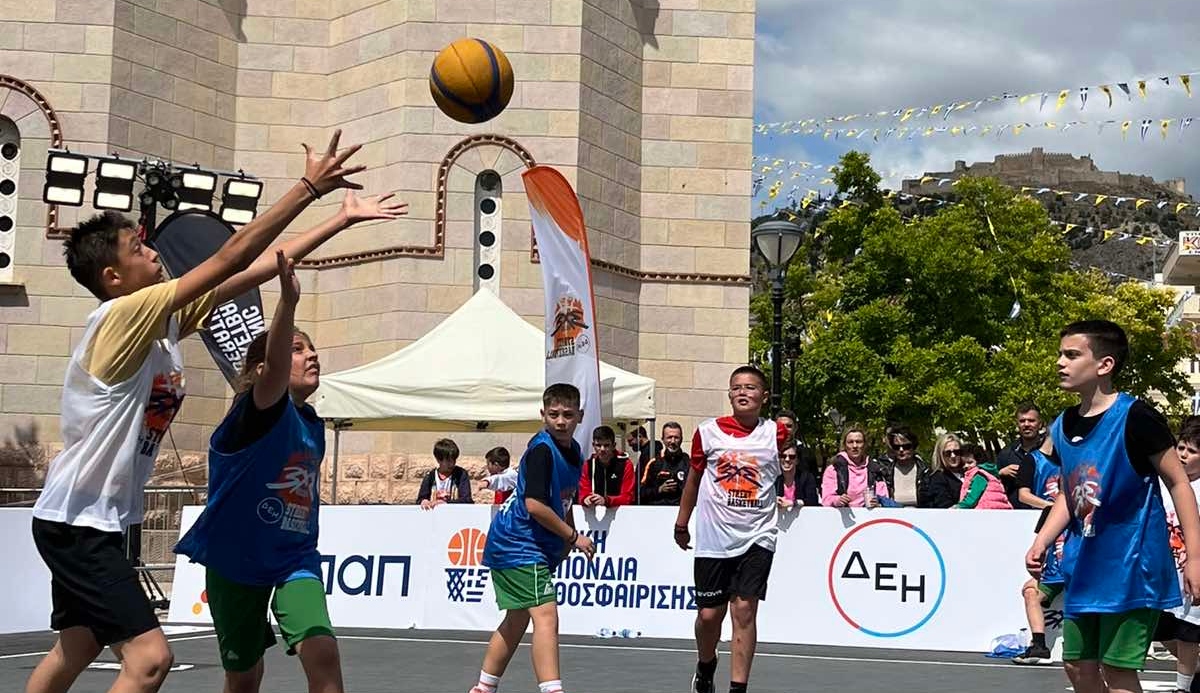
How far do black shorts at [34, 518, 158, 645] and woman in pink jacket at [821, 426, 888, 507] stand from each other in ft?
32.7

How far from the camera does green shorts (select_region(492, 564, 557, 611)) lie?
862 cm

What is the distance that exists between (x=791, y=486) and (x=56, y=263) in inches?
492

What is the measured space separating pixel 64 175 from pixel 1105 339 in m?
13.3

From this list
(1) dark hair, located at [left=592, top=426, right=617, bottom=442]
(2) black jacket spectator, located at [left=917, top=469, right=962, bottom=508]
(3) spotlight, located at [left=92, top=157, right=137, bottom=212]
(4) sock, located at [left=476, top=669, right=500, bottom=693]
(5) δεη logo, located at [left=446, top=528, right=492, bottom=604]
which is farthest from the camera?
(3) spotlight, located at [left=92, top=157, right=137, bottom=212]

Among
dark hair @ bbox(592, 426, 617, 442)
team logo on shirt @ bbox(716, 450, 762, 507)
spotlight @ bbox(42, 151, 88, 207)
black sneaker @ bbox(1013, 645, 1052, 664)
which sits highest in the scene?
spotlight @ bbox(42, 151, 88, 207)

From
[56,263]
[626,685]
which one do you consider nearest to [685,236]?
[56,263]

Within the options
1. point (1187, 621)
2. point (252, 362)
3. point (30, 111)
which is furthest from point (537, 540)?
point (30, 111)

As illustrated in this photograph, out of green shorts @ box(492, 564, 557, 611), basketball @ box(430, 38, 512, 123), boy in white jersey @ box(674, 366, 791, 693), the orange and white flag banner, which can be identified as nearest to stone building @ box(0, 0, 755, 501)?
the orange and white flag banner

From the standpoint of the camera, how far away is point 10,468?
73.5ft

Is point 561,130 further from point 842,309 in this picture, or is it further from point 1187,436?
point 842,309

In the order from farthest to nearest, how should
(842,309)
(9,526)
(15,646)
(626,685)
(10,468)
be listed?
(842,309) < (10,468) < (9,526) < (15,646) < (626,685)

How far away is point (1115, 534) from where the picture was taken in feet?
21.5

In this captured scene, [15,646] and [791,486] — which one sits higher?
[791,486]

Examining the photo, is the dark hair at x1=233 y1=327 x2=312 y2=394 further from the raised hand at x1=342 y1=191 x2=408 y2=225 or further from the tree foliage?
the tree foliage
